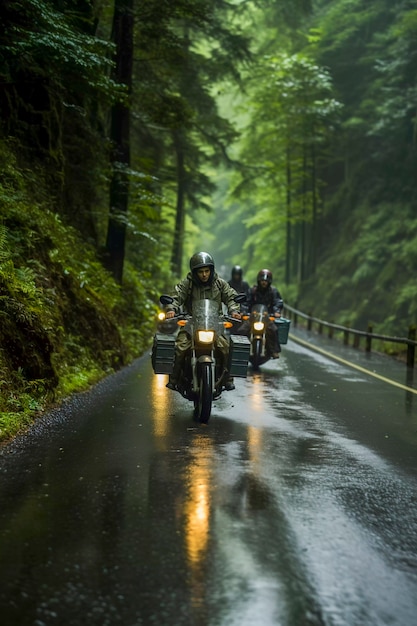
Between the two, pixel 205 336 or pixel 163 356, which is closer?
pixel 205 336

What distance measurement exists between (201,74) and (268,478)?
3011 cm

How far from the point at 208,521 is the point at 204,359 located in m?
4.15

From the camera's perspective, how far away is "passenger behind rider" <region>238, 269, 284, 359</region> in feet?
53.3

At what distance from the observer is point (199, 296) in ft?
34.0

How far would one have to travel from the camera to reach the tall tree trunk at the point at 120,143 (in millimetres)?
18234

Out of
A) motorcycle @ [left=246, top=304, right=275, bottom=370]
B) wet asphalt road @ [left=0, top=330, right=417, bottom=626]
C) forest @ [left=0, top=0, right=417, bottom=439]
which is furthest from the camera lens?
motorcycle @ [left=246, top=304, right=275, bottom=370]

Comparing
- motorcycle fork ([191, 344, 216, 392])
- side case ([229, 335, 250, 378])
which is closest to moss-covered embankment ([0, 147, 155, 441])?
motorcycle fork ([191, 344, 216, 392])

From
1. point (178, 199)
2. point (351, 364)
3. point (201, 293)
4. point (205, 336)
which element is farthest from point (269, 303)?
point (178, 199)

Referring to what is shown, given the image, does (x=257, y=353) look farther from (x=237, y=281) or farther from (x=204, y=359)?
(x=204, y=359)

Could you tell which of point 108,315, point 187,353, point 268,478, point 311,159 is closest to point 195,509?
point 268,478

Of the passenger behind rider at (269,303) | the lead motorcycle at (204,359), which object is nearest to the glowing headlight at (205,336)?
the lead motorcycle at (204,359)

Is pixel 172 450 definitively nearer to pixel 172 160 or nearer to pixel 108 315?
pixel 108 315

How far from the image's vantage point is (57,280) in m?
12.9

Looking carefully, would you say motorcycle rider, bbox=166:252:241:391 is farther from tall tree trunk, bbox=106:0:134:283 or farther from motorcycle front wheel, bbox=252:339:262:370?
tall tree trunk, bbox=106:0:134:283
